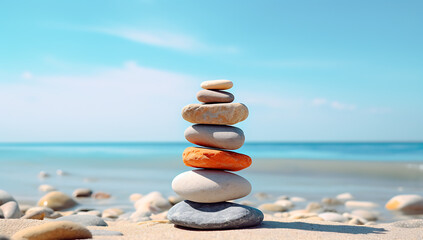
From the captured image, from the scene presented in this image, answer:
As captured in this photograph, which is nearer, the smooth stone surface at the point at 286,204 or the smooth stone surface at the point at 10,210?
the smooth stone surface at the point at 10,210

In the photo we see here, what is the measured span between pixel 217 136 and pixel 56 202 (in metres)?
7.01

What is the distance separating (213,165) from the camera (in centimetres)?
591

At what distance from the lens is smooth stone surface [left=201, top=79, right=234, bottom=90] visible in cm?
609

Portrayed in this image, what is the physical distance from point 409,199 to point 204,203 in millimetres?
7172

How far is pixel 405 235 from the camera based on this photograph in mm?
5422

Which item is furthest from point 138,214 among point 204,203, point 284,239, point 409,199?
point 409,199

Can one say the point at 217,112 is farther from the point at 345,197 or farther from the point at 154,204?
the point at 345,197

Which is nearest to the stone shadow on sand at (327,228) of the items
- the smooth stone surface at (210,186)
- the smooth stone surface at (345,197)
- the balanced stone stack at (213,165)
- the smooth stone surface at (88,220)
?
the balanced stone stack at (213,165)

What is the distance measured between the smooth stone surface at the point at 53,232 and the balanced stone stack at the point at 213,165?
1.49m

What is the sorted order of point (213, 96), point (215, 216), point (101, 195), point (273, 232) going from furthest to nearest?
point (101, 195) < point (213, 96) < point (215, 216) < point (273, 232)

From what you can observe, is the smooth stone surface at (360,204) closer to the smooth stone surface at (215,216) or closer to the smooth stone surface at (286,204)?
the smooth stone surface at (286,204)

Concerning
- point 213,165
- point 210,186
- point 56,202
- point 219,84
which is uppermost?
point 219,84

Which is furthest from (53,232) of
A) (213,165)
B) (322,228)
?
(322,228)

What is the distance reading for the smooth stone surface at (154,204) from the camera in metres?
10.3
